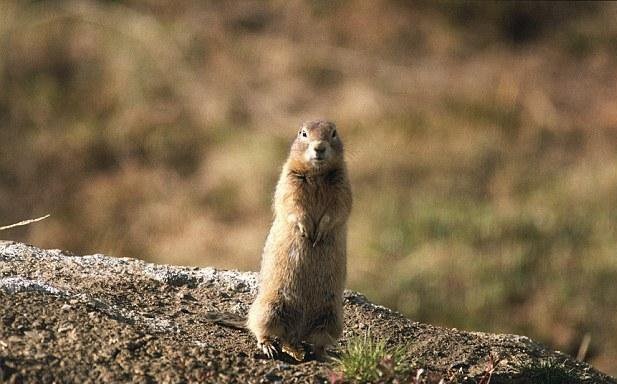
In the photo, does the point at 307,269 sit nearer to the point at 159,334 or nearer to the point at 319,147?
the point at 319,147

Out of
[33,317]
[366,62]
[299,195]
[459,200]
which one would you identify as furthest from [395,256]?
[33,317]

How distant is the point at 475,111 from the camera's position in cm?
1880

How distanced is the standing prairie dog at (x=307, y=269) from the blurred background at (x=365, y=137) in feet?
24.1

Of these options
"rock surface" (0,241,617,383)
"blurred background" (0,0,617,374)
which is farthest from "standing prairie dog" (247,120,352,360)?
"blurred background" (0,0,617,374)

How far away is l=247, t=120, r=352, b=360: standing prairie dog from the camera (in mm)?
7043

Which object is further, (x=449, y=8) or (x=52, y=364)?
(x=449, y=8)

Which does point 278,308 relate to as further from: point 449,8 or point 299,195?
point 449,8

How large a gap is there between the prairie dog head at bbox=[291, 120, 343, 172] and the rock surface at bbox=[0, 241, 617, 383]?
1184 millimetres

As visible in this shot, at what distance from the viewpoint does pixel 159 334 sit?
22.2ft

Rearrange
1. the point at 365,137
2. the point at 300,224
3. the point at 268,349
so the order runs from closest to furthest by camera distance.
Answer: the point at 268,349
the point at 300,224
the point at 365,137

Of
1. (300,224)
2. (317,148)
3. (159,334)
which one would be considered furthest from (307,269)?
(159,334)

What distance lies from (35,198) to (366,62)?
6.32m

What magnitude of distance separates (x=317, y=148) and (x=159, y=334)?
4.87 ft

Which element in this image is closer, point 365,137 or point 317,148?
point 317,148
